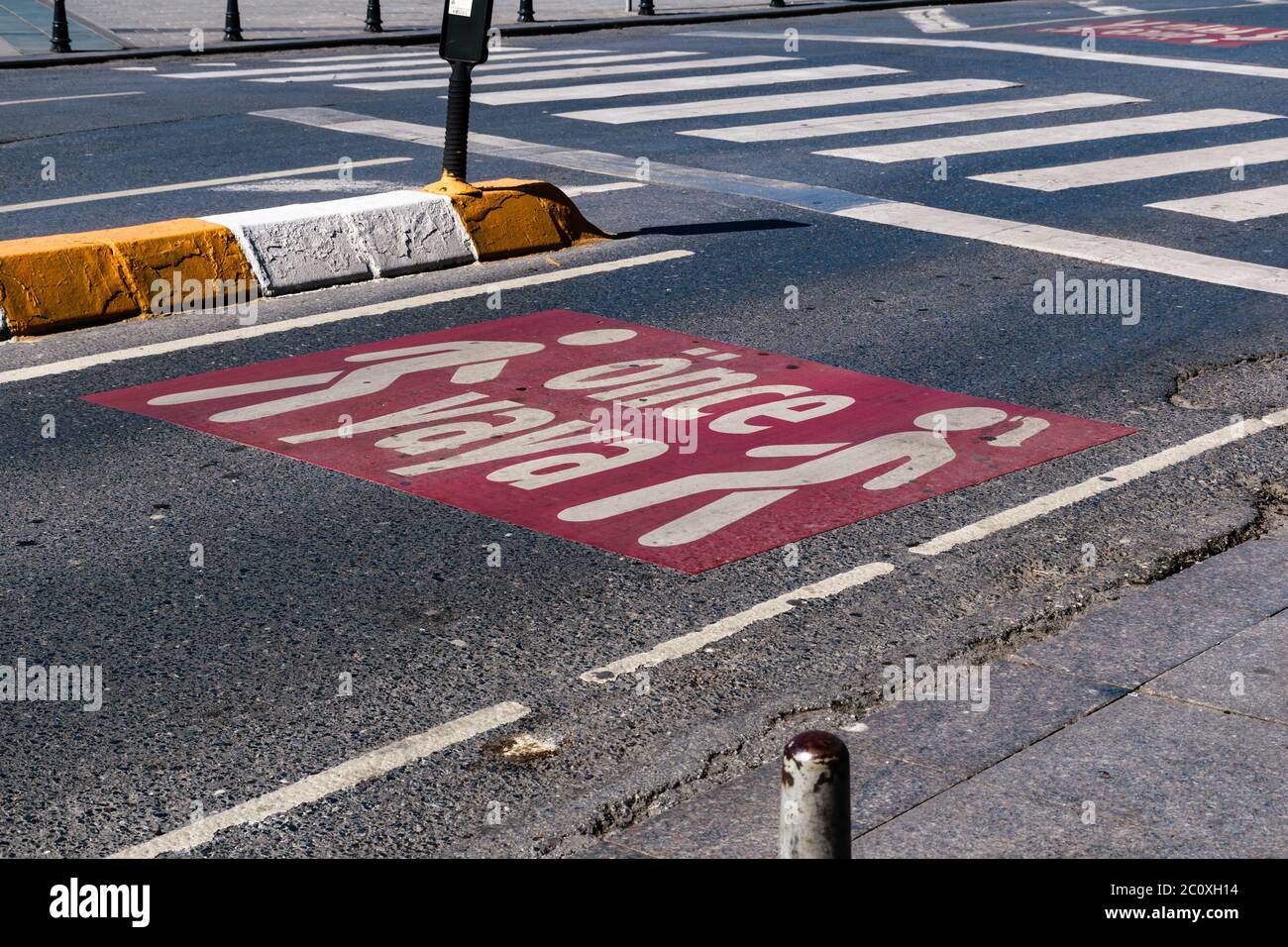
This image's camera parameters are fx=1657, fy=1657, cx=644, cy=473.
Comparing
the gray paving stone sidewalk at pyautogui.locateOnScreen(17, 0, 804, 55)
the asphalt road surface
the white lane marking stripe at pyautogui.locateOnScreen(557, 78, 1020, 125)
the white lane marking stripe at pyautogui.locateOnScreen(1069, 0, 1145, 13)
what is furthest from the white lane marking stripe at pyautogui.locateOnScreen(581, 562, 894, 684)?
the white lane marking stripe at pyautogui.locateOnScreen(1069, 0, 1145, 13)

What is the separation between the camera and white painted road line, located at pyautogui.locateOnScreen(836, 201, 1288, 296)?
33.0ft

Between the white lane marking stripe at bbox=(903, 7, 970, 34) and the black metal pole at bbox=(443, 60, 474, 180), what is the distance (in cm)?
1556

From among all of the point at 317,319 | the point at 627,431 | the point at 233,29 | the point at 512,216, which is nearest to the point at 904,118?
the point at 512,216

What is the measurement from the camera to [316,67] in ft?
66.3

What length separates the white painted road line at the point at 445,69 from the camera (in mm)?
18922

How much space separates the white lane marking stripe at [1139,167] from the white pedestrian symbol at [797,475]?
581cm

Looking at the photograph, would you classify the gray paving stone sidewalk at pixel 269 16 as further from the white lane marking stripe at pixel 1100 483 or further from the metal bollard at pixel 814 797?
the metal bollard at pixel 814 797

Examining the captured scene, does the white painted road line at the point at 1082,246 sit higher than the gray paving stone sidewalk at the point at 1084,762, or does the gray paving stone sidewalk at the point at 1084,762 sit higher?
the white painted road line at the point at 1082,246

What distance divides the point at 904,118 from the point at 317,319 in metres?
8.57

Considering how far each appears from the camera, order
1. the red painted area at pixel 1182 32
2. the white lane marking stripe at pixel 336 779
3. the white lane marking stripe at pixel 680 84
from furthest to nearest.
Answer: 1. the red painted area at pixel 1182 32
2. the white lane marking stripe at pixel 680 84
3. the white lane marking stripe at pixel 336 779

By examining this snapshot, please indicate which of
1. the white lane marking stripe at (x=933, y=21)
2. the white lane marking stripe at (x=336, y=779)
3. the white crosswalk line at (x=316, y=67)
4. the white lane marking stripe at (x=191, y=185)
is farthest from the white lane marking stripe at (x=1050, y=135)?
the white lane marking stripe at (x=336, y=779)

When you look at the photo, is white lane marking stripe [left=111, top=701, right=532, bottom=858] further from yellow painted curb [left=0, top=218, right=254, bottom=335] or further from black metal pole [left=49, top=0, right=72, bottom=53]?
black metal pole [left=49, top=0, right=72, bottom=53]
